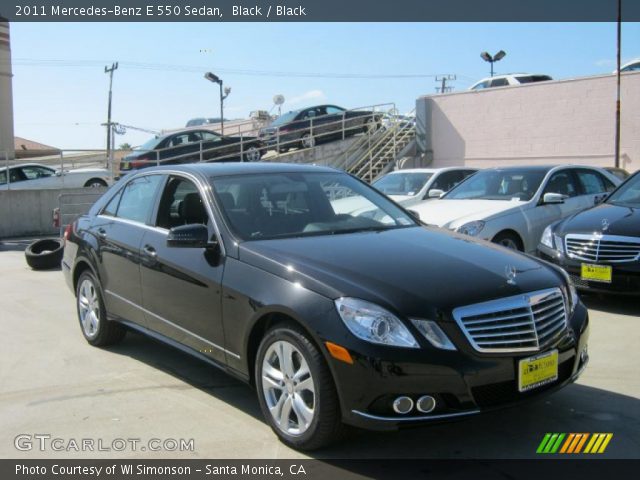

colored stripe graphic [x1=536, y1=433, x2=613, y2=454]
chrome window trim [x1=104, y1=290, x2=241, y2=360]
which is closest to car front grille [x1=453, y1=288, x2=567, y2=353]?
colored stripe graphic [x1=536, y1=433, x2=613, y2=454]

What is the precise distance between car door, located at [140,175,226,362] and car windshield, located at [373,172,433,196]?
6.66 meters

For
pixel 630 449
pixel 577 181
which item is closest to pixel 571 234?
pixel 577 181

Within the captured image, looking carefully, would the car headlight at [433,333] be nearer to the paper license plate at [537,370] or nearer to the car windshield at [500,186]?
the paper license plate at [537,370]

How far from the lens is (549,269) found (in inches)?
167

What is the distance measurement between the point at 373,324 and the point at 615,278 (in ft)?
13.7

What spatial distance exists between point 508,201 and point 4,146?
103 ft

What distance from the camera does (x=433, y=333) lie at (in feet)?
11.2

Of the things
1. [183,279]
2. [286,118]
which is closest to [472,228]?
[183,279]

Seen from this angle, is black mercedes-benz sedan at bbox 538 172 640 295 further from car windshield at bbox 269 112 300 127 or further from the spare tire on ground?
car windshield at bbox 269 112 300 127

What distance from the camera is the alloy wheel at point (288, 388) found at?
3.60m

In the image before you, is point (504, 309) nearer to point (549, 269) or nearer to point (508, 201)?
point (549, 269)

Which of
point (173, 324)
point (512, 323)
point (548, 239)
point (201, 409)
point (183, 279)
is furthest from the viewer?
point (548, 239)
